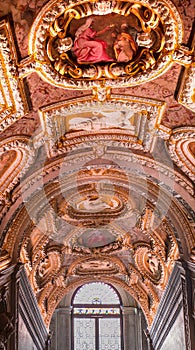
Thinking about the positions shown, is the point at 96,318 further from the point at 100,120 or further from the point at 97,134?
the point at 100,120

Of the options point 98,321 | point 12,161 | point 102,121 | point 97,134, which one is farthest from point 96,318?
point 102,121

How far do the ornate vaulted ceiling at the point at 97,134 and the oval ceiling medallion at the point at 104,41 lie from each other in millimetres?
19

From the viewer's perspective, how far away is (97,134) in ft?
44.4

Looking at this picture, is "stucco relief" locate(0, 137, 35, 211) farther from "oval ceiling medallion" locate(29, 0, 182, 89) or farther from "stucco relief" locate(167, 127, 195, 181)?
"stucco relief" locate(167, 127, 195, 181)

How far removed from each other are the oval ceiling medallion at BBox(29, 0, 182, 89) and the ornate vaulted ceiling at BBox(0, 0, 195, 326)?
0.02 m

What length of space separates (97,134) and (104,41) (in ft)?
12.0

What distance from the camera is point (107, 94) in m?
11.6

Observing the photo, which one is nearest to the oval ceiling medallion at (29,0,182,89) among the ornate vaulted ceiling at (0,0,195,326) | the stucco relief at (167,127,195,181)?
the ornate vaulted ceiling at (0,0,195,326)

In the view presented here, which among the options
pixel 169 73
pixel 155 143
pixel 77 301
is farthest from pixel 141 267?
pixel 169 73

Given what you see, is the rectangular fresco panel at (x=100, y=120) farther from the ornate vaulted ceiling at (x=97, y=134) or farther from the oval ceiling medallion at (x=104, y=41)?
the oval ceiling medallion at (x=104, y=41)

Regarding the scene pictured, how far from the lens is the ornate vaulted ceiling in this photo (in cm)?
→ 974

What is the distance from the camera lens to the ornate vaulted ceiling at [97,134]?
974cm

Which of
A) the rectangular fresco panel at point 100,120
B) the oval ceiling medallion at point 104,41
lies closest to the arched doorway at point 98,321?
the rectangular fresco panel at point 100,120

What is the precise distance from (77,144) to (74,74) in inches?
121
